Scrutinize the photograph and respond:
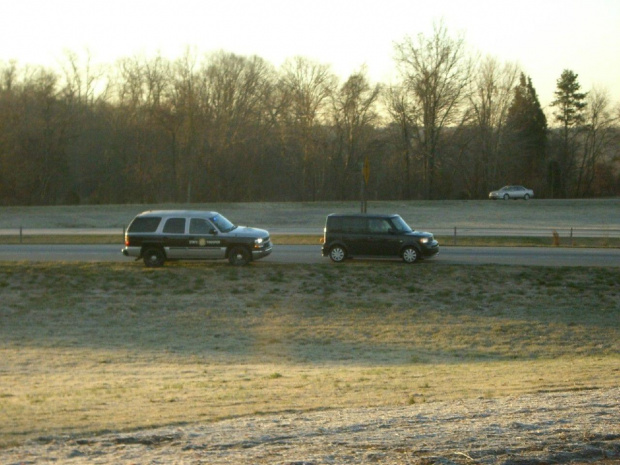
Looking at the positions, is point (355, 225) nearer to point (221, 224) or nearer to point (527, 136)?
point (221, 224)

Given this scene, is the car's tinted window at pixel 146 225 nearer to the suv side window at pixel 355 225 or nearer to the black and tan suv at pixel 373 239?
the black and tan suv at pixel 373 239

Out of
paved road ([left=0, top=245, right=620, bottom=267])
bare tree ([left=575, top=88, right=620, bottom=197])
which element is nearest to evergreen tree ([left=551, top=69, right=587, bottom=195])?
bare tree ([left=575, top=88, right=620, bottom=197])

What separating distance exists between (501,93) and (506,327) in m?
65.3

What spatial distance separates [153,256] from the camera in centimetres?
2631

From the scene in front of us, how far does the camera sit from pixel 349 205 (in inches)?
2596

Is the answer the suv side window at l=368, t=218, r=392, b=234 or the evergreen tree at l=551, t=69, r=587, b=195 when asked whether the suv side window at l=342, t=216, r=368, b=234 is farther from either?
the evergreen tree at l=551, t=69, r=587, b=195

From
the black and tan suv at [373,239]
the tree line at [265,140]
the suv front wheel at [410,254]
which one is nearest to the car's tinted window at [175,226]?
the black and tan suv at [373,239]

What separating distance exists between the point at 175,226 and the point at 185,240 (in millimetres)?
575

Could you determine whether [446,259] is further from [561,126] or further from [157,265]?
[561,126]

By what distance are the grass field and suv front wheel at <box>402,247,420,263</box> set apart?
82 centimetres

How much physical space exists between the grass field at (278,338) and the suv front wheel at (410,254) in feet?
2.71

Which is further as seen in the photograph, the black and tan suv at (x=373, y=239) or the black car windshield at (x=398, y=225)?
the black car windshield at (x=398, y=225)

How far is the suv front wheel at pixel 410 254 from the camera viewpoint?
26.9 meters

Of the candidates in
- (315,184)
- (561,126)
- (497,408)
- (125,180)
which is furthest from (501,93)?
(497,408)
